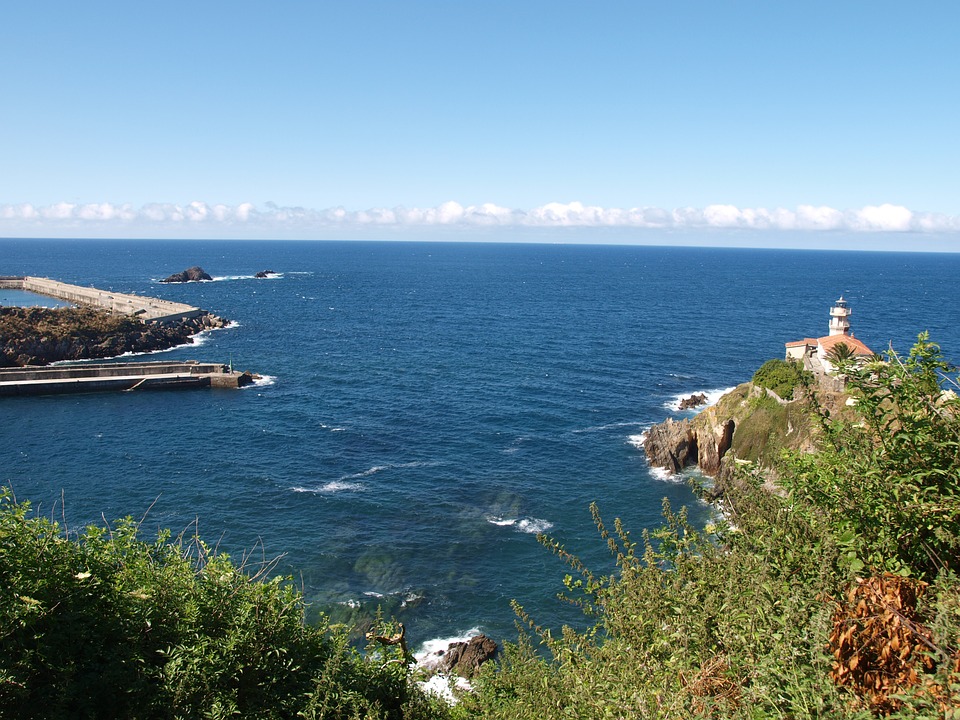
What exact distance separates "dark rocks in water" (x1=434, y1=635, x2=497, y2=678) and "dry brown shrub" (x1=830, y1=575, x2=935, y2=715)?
68.1 feet

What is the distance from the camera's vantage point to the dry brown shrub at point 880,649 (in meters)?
8.11

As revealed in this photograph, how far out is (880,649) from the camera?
8.33 metres

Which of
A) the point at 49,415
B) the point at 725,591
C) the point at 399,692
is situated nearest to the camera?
the point at 725,591

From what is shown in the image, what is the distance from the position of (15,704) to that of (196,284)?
6872 inches

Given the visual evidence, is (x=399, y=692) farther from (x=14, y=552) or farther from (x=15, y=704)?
(x=14, y=552)

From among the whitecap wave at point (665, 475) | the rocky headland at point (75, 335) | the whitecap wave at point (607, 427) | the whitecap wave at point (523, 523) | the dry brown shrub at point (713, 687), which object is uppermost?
the dry brown shrub at point (713, 687)

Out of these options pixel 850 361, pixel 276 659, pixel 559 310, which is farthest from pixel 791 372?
pixel 559 310

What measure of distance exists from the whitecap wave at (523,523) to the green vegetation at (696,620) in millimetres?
24085

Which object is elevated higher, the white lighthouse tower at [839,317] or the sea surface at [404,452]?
the white lighthouse tower at [839,317]

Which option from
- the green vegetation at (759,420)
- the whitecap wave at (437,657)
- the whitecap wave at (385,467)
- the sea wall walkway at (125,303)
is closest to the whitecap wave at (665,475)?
the green vegetation at (759,420)

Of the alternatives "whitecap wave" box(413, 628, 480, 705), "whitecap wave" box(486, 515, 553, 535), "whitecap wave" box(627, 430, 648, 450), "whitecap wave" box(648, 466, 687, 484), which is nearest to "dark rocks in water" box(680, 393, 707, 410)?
"whitecap wave" box(627, 430, 648, 450)

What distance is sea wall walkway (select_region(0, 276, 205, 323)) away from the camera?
4190 inches

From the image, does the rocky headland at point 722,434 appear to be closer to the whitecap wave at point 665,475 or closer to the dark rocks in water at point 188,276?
the whitecap wave at point 665,475

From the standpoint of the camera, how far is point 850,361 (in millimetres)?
11469
